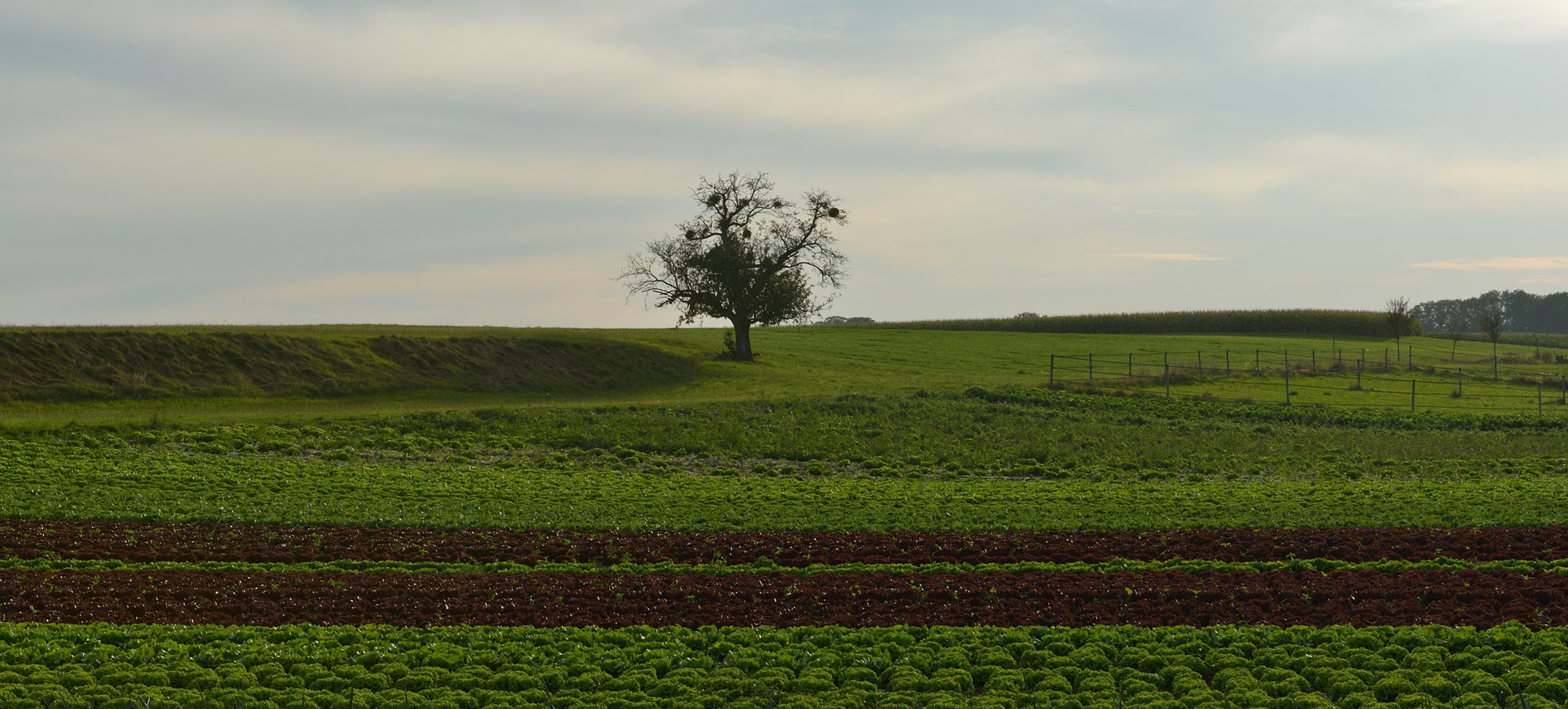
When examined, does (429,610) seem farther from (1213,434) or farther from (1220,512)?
(1213,434)

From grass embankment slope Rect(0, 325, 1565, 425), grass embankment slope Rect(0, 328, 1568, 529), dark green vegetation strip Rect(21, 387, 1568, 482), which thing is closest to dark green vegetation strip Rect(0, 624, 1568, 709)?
grass embankment slope Rect(0, 328, 1568, 529)

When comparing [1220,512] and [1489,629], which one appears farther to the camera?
[1220,512]

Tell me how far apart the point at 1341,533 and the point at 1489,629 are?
22.1 ft

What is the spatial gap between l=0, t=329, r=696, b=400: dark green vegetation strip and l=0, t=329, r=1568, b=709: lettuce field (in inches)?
275

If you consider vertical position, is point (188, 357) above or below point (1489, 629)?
above

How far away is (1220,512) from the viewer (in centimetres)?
2367

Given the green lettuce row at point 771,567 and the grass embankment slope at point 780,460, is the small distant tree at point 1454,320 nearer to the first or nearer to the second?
the grass embankment slope at point 780,460

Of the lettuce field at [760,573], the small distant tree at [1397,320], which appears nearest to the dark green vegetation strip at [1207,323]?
the small distant tree at [1397,320]

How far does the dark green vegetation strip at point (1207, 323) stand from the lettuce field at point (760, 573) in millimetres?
56016

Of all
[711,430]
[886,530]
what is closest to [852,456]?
[711,430]

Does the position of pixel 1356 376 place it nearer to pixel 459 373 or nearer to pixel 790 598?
pixel 459 373

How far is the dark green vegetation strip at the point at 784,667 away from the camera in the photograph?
12.3 m

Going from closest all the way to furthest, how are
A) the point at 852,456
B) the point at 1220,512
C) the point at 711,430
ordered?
1. the point at 1220,512
2. the point at 852,456
3. the point at 711,430

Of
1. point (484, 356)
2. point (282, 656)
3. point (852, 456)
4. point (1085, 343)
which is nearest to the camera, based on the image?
point (282, 656)
